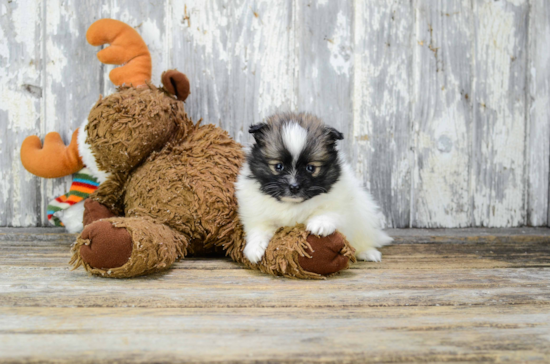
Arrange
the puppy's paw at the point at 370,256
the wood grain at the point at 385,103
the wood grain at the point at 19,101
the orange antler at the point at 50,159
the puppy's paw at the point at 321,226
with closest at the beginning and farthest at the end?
the puppy's paw at the point at 321,226 < the puppy's paw at the point at 370,256 < the orange antler at the point at 50,159 < the wood grain at the point at 19,101 < the wood grain at the point at 385,103

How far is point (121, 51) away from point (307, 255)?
135 cm

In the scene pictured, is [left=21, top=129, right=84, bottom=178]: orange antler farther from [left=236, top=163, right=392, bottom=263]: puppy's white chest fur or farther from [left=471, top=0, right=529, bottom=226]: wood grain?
[left=471, top=0, right=529, bottom=226]: wood grain

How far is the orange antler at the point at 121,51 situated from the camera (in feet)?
6.70

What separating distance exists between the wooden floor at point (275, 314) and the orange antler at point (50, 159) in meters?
0.50

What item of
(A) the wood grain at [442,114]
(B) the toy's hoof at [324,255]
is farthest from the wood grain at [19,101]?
(A) the wood grain at [442,114]

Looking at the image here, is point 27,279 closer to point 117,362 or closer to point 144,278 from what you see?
point 144,278

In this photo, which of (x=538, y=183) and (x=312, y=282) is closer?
(x=312, y=282)

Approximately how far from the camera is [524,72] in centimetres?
246

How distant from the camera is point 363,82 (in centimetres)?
241

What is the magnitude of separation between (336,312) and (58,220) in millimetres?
1776

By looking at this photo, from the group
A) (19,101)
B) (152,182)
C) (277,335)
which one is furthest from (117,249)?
(19,101)

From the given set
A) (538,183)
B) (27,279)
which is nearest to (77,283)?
(27,279)

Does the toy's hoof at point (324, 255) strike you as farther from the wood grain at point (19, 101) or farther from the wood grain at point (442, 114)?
the wood grain at point (19, 101)

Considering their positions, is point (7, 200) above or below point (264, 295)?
above
